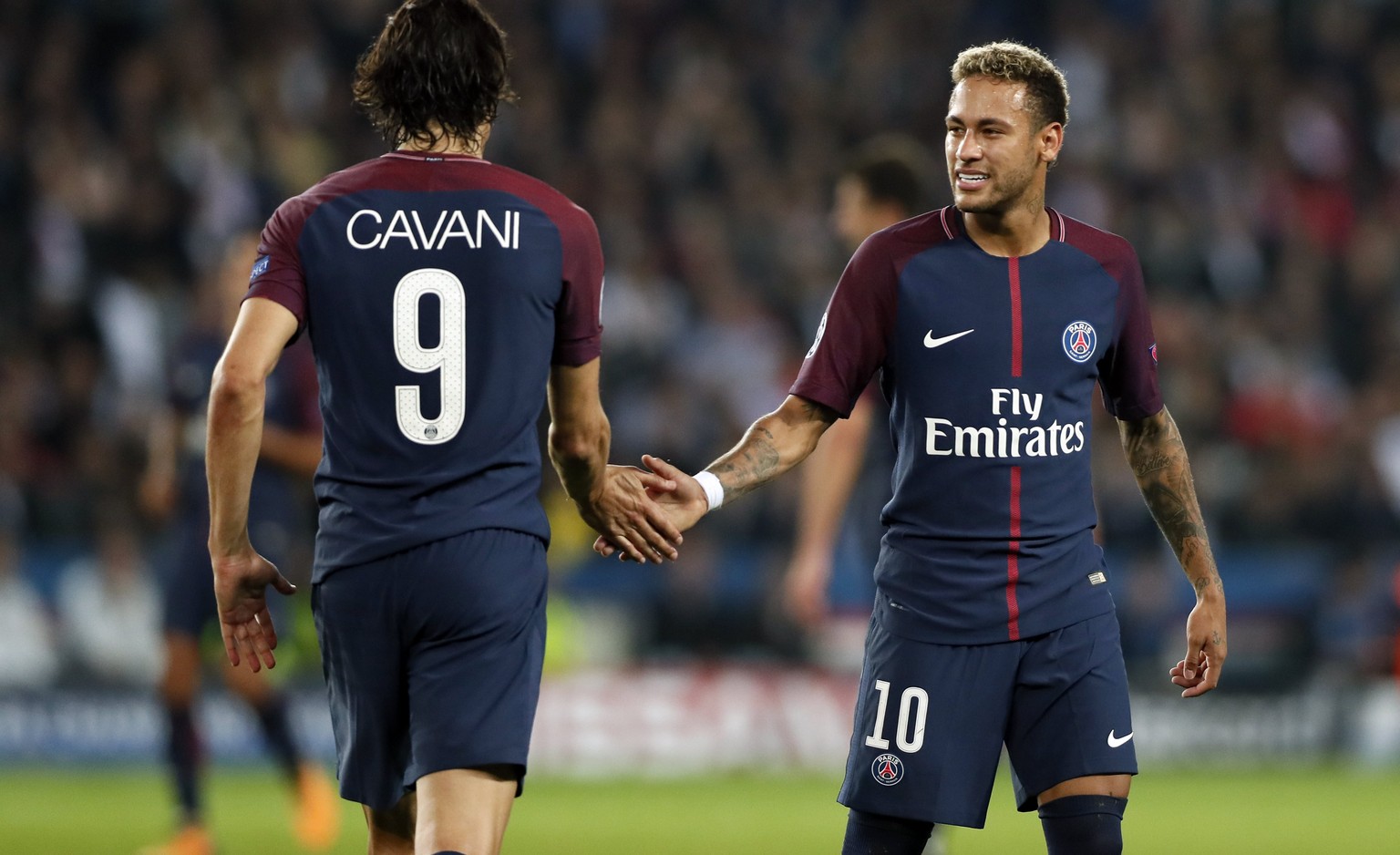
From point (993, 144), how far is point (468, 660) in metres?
1.74

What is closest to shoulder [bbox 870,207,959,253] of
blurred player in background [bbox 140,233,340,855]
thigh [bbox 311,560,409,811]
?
thigh [bbox 311,560,409,811]

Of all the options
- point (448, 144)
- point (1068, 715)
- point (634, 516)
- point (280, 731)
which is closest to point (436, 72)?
point (448, 144)

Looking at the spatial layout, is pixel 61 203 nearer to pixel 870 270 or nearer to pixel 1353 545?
pixel 1353 545

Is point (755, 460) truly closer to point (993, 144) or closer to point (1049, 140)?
point (993, 144)

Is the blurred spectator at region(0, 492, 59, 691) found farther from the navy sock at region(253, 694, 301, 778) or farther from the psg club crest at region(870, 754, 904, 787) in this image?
the psg club crest at region(870, 754, 904, 787)

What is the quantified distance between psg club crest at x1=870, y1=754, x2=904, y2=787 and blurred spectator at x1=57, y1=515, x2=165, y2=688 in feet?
25.0

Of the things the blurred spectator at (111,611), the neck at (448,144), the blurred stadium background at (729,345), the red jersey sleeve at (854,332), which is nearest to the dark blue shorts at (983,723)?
the red jersey sleeve at (854,332)

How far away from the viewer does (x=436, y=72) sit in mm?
4109

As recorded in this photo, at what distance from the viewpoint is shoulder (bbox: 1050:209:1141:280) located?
15.3 feet

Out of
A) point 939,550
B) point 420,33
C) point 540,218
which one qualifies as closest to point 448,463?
point 540,218

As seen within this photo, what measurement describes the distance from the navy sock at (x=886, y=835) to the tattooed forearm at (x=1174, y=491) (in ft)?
3.14

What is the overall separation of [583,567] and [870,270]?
7419 millimetres

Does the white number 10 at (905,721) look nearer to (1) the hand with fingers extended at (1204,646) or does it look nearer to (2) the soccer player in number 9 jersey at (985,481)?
(2) the soccer player in number 9 jersey at (985,481)

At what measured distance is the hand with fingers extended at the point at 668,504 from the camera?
4.61m
